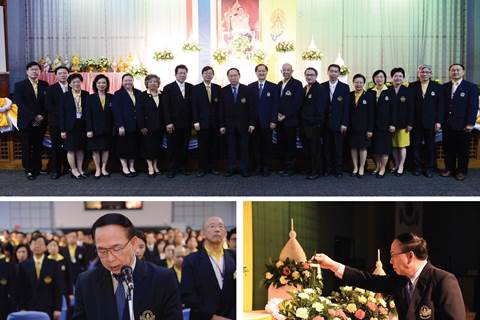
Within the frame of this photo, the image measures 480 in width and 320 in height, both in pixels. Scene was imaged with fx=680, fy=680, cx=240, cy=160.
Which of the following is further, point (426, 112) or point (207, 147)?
point (207, 147)

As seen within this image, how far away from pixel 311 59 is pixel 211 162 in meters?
3.84

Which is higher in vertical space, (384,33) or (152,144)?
(384,33)

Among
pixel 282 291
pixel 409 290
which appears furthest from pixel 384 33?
pixel 409 290

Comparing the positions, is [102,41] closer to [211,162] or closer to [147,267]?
[211,162]

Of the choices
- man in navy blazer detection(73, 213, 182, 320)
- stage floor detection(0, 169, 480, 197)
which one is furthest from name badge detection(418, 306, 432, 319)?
stage floor detection(0, 169, 480, 197)

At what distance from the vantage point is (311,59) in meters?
9.77

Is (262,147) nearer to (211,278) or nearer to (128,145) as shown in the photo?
(128,145)

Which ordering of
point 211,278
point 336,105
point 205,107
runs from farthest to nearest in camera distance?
point 205,107, point 336,105, point 211,278

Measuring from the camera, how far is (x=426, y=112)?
19.7 feet

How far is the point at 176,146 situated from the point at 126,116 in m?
0.55

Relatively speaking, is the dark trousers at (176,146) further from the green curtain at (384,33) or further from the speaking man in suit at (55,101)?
the green curtain at (384,33)

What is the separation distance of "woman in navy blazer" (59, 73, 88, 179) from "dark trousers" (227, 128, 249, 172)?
1308mm

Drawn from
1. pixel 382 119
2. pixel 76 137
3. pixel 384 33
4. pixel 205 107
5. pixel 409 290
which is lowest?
pixel 409 290

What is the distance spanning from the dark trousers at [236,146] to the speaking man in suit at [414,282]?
2910 millimetres
